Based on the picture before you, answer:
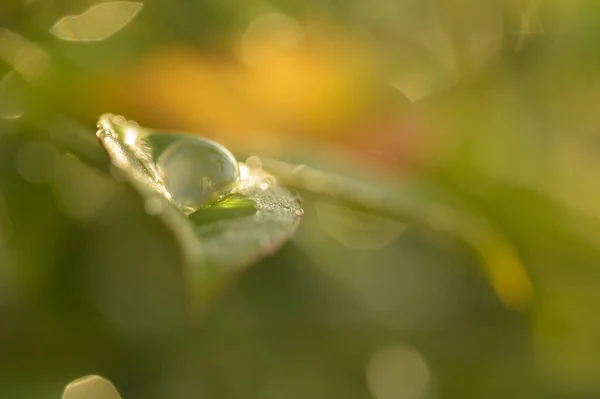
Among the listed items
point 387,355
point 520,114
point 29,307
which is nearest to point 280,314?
point 387,355

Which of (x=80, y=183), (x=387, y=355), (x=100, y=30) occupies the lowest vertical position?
(x=387, y=355)

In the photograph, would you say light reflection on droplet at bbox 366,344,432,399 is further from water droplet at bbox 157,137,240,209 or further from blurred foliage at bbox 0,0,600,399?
water droplet at bbox 157,137,240,209

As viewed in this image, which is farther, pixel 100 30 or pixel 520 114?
pixel 520 114

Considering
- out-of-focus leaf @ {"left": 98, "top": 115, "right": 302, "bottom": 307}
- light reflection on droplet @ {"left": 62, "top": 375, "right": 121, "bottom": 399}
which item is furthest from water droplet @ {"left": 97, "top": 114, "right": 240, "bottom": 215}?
light reflection on droplet @ {"left": 62, "top": 375, "right": 121, "bottom": 399}

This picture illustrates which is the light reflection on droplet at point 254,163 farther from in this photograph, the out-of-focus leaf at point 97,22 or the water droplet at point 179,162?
the out-of-focus leaf at point 97,22

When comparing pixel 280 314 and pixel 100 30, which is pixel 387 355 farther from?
pixel 100 30

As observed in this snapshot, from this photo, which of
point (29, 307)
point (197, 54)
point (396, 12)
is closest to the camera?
point (29, 307)

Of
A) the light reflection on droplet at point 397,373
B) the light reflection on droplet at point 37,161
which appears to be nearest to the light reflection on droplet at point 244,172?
the light reflection on droplet at point 37,161

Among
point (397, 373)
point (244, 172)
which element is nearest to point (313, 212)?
point (397, 373)
